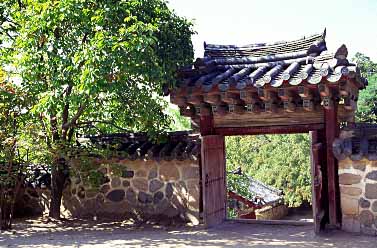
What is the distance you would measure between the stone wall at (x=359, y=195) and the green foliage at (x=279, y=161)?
997 centimetres

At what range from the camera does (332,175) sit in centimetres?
786

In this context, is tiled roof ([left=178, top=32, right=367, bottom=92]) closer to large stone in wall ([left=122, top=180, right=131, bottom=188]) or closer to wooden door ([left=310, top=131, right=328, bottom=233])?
wooden door ([left=310, top=131, right=328, bottom=233])

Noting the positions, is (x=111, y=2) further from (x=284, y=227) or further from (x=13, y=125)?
(x=284, y=227)

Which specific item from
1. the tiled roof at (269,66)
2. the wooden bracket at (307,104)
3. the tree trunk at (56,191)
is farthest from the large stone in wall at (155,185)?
the wooden bracket at (307,104)

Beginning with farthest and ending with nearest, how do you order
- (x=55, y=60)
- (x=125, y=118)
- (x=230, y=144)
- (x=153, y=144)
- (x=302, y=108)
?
(x=230, y=144)
(x=153, y=144)
(x=125, y=118)
(x=302, y=108)
(x=55, y=60)

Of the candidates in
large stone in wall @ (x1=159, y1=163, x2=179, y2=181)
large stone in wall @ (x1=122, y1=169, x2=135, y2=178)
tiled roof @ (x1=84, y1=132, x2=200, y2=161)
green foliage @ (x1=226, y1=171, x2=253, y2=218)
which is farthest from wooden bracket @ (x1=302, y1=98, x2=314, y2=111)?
green foliage @ (x1=226, y1=171, x2=253, y2=218)

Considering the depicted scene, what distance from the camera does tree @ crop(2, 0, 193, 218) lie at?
23.3 feet

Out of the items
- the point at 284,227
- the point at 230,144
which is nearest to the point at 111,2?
the point at 284,227

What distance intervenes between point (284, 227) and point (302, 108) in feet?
7.34

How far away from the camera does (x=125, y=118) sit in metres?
8.71

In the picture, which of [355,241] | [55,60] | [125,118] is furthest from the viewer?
[125,118]

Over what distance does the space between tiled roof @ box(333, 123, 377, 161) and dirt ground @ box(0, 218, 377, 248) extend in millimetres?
1278

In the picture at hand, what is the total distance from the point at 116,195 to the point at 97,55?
3.82m

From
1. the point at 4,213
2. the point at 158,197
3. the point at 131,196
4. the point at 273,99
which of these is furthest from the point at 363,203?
the point at 4,213
